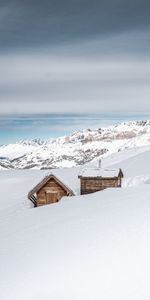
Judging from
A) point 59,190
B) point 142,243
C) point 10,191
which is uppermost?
point 142,243

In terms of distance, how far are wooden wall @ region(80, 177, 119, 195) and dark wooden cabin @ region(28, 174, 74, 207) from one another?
7.28 metres

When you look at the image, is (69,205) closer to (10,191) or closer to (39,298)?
(39,298)

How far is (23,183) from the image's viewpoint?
7469 centimetres

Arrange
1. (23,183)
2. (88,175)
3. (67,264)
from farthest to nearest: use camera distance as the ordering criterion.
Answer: (23,183)
(88,175)
(67,264)

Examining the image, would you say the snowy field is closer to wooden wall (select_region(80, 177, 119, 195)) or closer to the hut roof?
the hut roof

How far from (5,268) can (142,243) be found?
5.38 meters

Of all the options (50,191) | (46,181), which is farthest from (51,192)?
(46,181)

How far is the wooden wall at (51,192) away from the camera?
3997 centimetres

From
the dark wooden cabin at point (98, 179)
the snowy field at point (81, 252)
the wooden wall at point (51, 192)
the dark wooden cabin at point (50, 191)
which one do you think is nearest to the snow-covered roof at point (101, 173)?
the dark wooden cabin at point (98, 179)

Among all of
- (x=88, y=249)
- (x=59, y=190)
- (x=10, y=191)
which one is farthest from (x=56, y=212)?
(x=10, y=191)

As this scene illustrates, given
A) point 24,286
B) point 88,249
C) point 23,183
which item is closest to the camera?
point 24,286

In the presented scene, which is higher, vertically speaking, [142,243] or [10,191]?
[142,243]

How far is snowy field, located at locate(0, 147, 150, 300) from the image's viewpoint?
42.9ft

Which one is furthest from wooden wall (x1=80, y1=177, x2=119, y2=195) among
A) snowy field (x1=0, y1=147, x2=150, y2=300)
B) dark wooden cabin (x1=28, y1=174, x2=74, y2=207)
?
snowy field (x1=0, y1=147, x2=150, y2=300)
